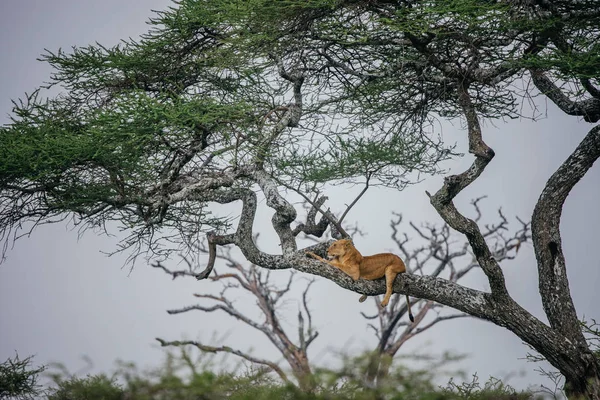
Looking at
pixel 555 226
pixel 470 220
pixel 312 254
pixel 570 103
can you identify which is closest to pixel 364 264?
pixel 312 254

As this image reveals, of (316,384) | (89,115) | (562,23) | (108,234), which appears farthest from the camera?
(108,234)

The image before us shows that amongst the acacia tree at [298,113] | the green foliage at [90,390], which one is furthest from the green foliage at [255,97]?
the green foliage at [90,390]

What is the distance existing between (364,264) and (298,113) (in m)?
1.87

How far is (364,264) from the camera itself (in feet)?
21.6

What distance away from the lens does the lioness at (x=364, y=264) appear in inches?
257

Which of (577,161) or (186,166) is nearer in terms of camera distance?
(577,161)

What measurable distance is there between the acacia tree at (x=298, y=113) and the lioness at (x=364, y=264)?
10cm

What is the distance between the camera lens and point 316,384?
3.09m

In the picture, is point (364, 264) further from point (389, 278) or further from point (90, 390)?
point (90, 390)

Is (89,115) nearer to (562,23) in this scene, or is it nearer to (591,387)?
(562,23)

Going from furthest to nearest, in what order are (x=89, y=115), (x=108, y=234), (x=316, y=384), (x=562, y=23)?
(x=108, y=234), (x=89, y=115), (x=562, y=23), (x=316, y=384)

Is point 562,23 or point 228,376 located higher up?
point 562,23

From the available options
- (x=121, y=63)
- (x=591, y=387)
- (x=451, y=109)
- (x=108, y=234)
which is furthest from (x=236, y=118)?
(x=591, y=387)

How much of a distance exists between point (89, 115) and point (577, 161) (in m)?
4.61
